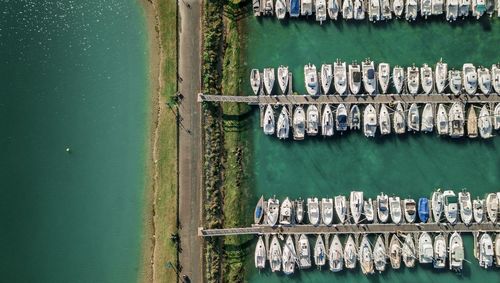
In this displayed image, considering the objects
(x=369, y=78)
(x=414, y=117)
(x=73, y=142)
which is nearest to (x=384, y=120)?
Answer: (x=414, y=117)

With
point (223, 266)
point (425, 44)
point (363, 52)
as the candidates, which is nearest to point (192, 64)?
point (363, 52)

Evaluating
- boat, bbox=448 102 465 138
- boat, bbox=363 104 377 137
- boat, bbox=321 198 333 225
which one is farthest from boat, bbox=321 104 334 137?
boat, bbox=448 102 465 138

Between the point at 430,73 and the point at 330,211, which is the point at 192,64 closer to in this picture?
the point at 330,211

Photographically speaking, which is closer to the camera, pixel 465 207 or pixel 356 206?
pixel 465 207

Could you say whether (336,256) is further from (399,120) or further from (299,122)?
(399,120)

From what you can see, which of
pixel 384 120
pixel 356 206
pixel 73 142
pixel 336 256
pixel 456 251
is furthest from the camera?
pixel 73 142

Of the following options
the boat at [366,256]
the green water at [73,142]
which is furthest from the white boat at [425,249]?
the green water at [73,142]
